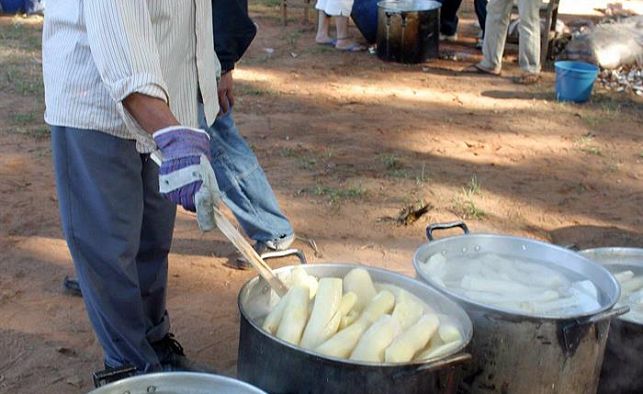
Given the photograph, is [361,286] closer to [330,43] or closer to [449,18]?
[330,43]

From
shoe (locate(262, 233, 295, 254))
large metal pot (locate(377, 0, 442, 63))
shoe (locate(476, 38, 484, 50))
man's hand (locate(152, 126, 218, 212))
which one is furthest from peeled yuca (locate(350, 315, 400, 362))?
shoe (locate(476, 38, 484, 50))

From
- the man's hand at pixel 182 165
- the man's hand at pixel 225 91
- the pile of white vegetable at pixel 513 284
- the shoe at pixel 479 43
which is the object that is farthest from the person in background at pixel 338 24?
the man's hand at pixel 182 165

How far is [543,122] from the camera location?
7332 mm

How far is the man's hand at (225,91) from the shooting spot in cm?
357

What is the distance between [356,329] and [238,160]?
2.06 metres

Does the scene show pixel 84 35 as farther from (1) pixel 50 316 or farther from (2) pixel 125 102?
(1) pixel 50 316

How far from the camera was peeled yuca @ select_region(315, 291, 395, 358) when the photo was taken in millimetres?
2139

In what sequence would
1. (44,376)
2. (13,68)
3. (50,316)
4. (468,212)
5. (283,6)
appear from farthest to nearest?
1. (283,6)
2. (13,68)
3. (468,212)
4. (50,316)
5. (44,376)

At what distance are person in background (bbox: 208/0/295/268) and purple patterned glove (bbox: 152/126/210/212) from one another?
1.45 metres

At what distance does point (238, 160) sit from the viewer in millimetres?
4145

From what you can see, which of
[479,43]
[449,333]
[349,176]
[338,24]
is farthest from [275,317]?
[479,43]

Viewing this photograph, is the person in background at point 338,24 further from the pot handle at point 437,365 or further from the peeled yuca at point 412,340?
the pot handle at point 437,365

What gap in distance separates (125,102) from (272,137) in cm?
442

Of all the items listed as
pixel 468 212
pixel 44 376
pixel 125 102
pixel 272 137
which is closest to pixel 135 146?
pixel 125 102
